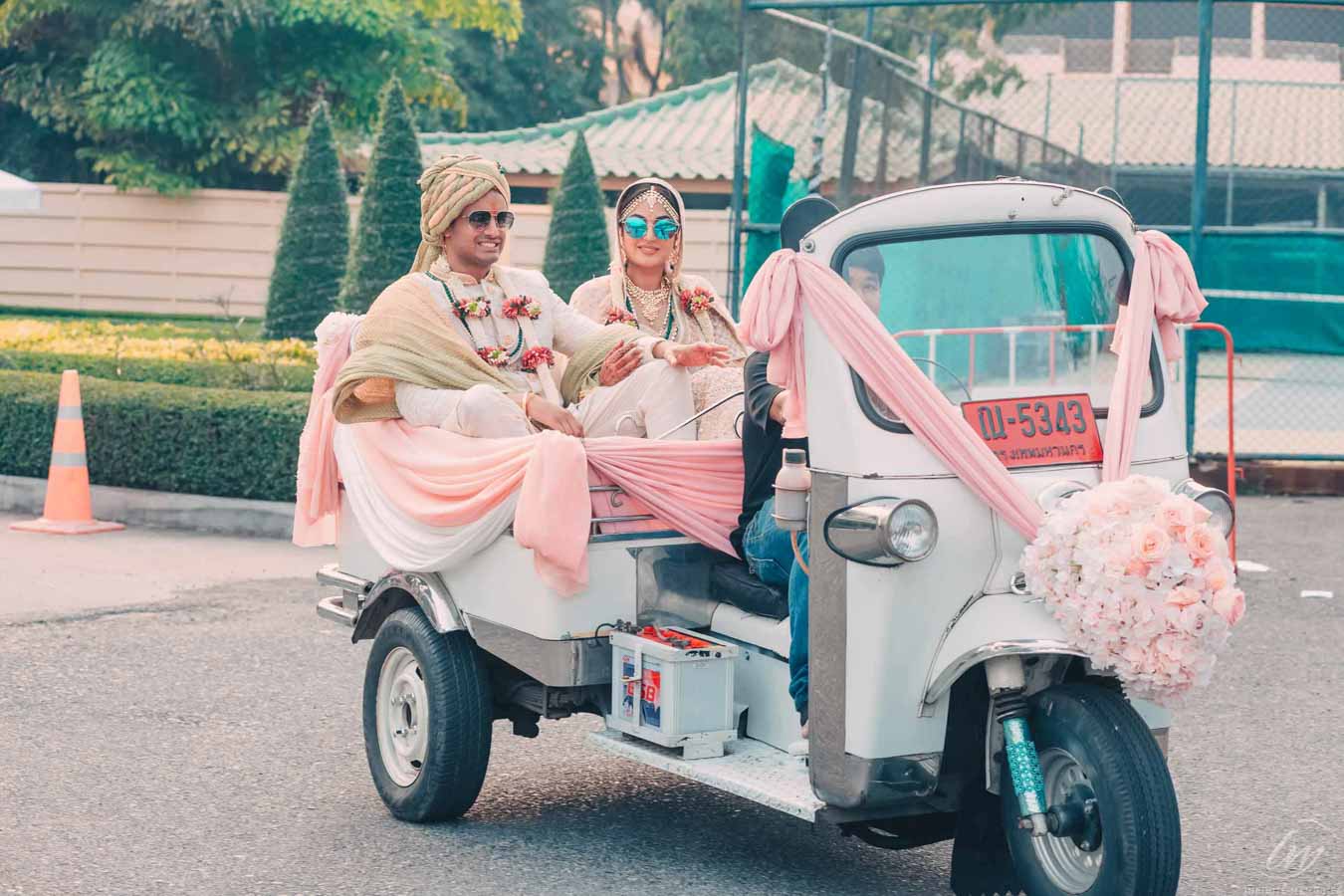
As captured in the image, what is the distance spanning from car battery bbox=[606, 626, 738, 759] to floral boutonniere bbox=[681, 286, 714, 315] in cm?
205

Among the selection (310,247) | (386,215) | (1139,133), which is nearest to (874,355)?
(386,215)

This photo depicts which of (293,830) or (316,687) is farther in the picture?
(316,687)

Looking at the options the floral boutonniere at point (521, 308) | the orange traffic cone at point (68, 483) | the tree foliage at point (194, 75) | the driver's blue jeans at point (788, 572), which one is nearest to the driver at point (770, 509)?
the driver's blue jeans at point (788, 572)

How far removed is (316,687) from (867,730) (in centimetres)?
343

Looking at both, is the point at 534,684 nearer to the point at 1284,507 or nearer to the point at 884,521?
the point at 884,521

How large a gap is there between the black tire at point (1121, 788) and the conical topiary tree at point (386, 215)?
1387 centimetres

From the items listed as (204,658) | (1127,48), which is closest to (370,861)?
(204,658)

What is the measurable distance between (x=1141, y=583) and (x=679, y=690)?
4.40 ft

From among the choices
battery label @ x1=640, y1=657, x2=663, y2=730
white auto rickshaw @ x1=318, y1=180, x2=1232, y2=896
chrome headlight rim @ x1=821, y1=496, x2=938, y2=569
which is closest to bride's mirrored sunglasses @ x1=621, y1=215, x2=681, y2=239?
white auto rickshaw @ x1=318, y1=180, x2=1232, y2=896

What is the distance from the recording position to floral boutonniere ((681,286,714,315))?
6.99 m

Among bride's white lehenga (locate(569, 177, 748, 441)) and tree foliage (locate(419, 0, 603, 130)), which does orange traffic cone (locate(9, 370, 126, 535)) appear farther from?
tree foliage (locate(419, 0, 603, 130))

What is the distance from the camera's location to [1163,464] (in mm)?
4773

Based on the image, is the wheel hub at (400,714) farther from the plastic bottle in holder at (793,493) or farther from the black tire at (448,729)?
the plastic bottle in holder at (793,493)

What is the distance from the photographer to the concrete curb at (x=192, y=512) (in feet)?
36.6
